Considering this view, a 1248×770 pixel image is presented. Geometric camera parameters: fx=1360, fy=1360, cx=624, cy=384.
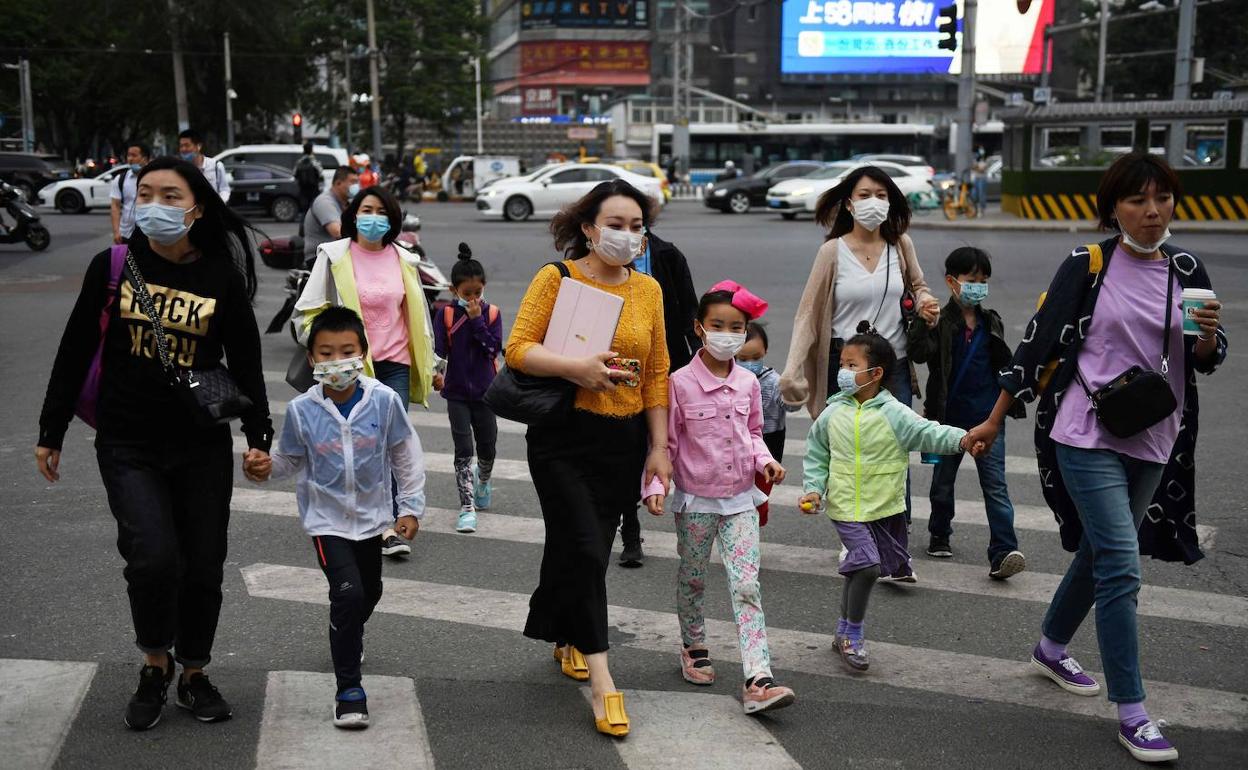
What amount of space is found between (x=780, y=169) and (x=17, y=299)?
27.3 meters

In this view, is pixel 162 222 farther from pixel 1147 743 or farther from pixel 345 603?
pixel 1147 743

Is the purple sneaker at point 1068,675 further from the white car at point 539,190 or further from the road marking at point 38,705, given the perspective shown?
the white car at point 539,190

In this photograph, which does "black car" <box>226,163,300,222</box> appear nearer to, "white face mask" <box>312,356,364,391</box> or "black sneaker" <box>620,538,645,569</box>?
"black sneaker" <box>620,538,645,569</box>

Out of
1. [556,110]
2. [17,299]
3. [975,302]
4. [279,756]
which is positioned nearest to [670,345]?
[975,302]

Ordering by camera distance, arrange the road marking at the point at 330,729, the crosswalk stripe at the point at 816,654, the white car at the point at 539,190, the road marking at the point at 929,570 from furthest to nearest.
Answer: the white car at the point at 539,190, the road marking at the point at 929,570, the crosswalk stripe at the point at 816,654, the road marking at the point at 330,729

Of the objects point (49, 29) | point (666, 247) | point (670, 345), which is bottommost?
point (670, 345)

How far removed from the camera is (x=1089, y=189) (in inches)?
1243

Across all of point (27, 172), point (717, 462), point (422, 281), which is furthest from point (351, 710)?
point (27, 172)

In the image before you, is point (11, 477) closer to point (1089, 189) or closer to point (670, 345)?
point (670, 345)

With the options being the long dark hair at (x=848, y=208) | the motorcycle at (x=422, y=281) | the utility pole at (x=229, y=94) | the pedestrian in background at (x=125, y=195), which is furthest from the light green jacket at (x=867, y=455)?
the utility pole at (x=229, y=94)

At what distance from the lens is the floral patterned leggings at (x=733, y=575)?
182 inches

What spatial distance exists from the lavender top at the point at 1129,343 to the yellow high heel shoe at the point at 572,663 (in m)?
1.87

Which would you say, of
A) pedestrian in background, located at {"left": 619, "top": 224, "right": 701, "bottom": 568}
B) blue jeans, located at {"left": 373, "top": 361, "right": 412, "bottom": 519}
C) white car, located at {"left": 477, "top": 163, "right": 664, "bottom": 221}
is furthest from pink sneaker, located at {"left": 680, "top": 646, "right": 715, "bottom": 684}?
white car, located at {"left": 477, "top": 163, "right": 664, "bottom": 221}

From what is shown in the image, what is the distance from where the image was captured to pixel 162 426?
14.4ft
